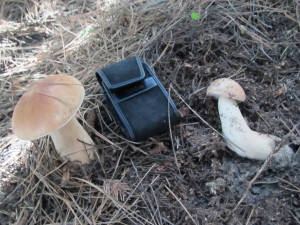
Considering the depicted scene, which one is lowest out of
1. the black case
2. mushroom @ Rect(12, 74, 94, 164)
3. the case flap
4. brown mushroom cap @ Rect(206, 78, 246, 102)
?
brown mushroom cap @ Rect(206, 78, 246, 102)

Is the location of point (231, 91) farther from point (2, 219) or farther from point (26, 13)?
point (26, 13)

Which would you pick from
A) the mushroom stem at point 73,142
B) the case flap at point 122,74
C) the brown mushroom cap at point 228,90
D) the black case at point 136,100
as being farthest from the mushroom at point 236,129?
the mushroom stem at point 73,142

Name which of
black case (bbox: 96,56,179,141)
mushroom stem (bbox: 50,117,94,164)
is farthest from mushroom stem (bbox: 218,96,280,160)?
mushroom stem (bbox: 50,117,94,164)

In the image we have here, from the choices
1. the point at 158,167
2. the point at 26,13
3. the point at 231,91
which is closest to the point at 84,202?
the point at 158,167

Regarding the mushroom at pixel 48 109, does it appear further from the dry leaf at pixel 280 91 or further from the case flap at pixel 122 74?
the dry leaf at pixel 280 91

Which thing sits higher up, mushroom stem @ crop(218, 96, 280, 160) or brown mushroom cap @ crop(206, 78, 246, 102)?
brown mushroom cap @ crop(206, 78, 246, 102)

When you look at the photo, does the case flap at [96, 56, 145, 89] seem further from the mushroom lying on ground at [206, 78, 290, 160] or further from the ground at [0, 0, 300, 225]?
the mushroom lying on ground at [206, 78, 290, 160]

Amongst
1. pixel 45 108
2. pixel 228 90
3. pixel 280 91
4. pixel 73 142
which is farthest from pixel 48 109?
pixel 280 91
